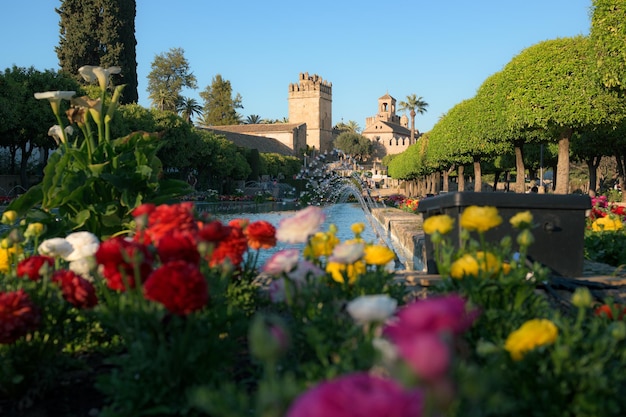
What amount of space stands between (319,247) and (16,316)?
1.24m

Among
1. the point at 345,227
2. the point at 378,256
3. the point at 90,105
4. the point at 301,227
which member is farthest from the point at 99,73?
the point at 345,227

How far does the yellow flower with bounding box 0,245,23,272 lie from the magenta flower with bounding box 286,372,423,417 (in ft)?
8.81

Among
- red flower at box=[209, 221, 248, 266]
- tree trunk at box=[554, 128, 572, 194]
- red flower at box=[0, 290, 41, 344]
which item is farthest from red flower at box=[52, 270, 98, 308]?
tree trunk at box=[554, 128, 572, 194]

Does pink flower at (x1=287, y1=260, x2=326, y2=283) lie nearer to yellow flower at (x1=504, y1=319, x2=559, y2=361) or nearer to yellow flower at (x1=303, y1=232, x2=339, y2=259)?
yellow flower at (x1=303, y1=232, x2=339, y2=259)

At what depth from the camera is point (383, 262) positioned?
2.45m

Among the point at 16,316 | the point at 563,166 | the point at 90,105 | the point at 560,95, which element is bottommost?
the point at 16,316

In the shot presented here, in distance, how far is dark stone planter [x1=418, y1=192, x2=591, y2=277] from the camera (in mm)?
4094

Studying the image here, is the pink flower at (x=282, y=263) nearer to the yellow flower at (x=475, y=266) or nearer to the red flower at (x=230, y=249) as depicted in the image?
the red flower at (x=230, y=249)

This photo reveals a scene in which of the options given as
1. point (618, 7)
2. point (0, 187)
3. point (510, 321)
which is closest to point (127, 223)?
point (510, 321)

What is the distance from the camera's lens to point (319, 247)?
2768 mm

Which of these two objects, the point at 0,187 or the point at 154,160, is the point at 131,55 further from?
the point at 154,160

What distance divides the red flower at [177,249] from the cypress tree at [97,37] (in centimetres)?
3939

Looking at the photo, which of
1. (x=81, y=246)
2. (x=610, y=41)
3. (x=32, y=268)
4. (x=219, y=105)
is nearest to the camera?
(x=32, y=268)

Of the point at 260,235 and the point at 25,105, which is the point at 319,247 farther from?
the point at 25,105
